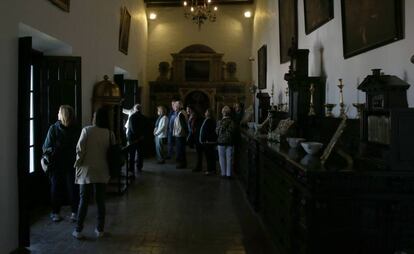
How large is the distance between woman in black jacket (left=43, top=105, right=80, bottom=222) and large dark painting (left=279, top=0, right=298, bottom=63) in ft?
13.3

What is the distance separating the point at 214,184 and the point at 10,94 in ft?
15.7

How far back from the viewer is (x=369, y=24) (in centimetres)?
428

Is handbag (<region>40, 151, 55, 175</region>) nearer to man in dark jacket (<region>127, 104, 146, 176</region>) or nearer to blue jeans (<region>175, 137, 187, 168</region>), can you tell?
man in dark jacket (<region>127, 104, 146, 176</region>)

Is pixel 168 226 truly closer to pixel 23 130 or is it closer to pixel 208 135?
pixel 23 130

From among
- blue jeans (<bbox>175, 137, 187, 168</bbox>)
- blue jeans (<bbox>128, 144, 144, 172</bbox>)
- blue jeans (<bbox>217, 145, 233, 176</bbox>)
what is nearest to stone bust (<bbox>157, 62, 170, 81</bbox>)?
blue jeans (<bbox>175, 137, 187, 168</bbox>)

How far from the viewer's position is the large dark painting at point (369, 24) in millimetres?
3768

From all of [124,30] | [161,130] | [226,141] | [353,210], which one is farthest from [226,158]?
[353,210]

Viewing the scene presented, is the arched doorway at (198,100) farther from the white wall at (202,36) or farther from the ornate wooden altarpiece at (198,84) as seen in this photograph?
the white wall at (202,36)

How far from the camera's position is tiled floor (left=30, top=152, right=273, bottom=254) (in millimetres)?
4562

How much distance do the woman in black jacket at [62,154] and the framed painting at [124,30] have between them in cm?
469

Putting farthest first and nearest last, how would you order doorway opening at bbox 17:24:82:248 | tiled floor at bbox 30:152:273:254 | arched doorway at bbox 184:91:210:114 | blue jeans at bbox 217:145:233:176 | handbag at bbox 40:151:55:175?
arched doorway at bbox 184:91:210:114 → blue jeans at bbox 217:145:233:176 → doorway opening at bbox 17:24:82:248 → handbag at bbox 40:151:55:175 → tiled floor at bbox 30:152:273:254

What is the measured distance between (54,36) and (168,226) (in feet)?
9.76

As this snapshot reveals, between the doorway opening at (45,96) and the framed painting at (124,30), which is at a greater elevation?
the framed painting at (124,30)

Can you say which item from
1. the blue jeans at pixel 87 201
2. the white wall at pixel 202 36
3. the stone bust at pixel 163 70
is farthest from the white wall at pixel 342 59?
the stone bust at pixel 163 70
